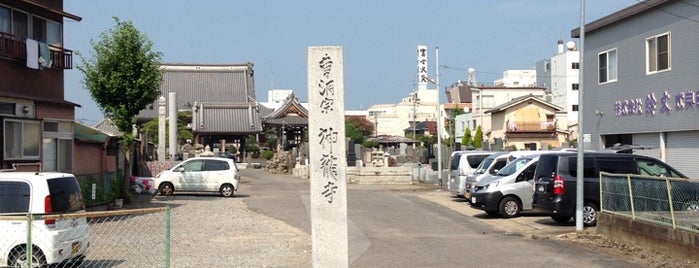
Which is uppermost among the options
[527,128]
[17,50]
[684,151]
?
[17,50]

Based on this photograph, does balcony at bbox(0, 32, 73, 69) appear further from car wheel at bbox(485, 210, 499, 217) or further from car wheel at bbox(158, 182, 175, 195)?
car wheel at bbox(485, 210, 499, 217)

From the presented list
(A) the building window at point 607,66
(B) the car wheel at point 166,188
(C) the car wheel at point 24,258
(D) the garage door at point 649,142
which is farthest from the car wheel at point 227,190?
(C) the car wheel at point 24,258

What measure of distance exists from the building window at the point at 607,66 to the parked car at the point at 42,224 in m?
23.7

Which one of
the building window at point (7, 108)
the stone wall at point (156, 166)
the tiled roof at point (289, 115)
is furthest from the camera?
the tiled roof at point (289, 115)

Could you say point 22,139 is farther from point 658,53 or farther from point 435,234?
point 658,53

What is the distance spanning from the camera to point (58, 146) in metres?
20.9

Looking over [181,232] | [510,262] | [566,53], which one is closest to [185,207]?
[181,232]

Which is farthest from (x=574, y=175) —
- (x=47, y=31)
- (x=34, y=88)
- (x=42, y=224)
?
(x=47, y=31)

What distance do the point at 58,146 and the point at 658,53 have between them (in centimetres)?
2003

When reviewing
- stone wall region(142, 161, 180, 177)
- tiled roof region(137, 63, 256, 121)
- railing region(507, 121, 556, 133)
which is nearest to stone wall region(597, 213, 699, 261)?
stone wall region(142, 161, 180, 177)

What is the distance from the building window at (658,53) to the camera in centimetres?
2653

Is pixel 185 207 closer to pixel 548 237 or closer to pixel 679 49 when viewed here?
pixel 548 237

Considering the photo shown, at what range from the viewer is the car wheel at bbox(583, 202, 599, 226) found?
18.1 meters

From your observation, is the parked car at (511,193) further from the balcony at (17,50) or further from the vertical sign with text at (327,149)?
the vertical sign with text at (327,149)
